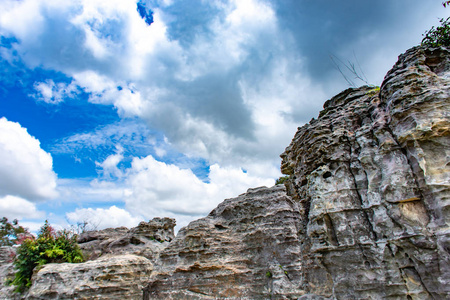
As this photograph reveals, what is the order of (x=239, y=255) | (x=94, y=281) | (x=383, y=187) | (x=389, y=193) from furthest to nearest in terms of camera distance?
1. (x=94, y=281)
2. (x=239, y=255)
3. (x=383, y=187)
4. (x=389, y=193)

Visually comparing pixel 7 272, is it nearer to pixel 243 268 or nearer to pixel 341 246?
pixel 243 268

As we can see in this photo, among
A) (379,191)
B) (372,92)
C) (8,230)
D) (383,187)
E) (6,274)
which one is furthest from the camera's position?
(8,230)

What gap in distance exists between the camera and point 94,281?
46.2 ft

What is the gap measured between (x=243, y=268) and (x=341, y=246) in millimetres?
7185

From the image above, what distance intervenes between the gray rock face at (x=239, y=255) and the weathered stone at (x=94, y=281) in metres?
2.32

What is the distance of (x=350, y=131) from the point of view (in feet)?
23.0

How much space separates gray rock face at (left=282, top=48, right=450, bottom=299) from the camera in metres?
→ 4.70

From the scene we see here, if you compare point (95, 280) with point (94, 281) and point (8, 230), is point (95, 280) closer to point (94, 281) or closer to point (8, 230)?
point (94, 281)

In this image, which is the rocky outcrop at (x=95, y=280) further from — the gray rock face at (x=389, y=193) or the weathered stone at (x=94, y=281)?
the gray rock face at (x=389, y=193)

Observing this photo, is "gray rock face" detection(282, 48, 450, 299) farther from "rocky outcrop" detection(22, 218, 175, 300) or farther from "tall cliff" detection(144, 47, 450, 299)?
"rocky outcrop" detection(22, 218, 175, 300)

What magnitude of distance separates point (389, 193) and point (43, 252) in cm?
2251

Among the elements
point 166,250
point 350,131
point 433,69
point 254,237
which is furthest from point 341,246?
point 166,250

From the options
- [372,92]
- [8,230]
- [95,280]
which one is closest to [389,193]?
[372,92]

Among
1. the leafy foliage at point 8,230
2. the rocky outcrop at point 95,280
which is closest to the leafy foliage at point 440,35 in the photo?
the rocky outcrop at point 95,280
